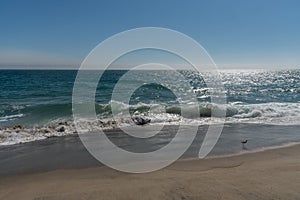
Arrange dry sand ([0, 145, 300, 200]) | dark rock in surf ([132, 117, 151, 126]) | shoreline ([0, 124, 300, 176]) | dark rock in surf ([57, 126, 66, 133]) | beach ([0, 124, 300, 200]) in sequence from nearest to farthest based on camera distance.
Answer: dry sand ([0, 145, 300, 200]) → beach ([0, 124, 300, 200]) → shoreline ([0, 124, 300, 176]) → dark rock in surf ([57, 126, 66, 133]) → dark rock in surf ([132, 117, 151, 126])

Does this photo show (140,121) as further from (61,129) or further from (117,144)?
(117,144)

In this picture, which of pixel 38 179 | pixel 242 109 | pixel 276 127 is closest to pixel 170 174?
pixel 38 179

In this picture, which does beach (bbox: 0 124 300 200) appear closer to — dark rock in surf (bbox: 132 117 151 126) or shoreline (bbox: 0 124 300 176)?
shoreline (bbox: 0 124 300 176)

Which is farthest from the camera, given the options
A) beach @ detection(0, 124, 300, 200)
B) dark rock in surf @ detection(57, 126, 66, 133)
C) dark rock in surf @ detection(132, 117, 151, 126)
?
dark rock in surf @ detection(132, 117, 151, 126)

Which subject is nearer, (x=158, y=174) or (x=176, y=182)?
(x=176, y=182)

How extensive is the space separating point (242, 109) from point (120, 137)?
40.0 ft

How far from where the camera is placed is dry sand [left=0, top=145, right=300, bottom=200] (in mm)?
5560

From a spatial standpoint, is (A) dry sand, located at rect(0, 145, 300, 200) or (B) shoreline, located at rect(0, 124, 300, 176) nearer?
(A) dry sand, located at rect(0, 145, 300, 200)

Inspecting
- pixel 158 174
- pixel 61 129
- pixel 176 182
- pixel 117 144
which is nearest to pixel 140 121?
pixel 61 129

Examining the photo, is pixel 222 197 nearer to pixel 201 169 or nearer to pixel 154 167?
pixel 201 169

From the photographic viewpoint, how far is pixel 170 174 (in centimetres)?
700

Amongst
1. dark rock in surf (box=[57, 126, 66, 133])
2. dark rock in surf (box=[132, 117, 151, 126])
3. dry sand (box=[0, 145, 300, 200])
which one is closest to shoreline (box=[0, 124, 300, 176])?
dry sand (box=[0, 145, 300, 200])

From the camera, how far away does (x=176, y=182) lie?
6.18 m

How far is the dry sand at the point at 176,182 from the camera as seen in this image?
Result: 5560 mm
